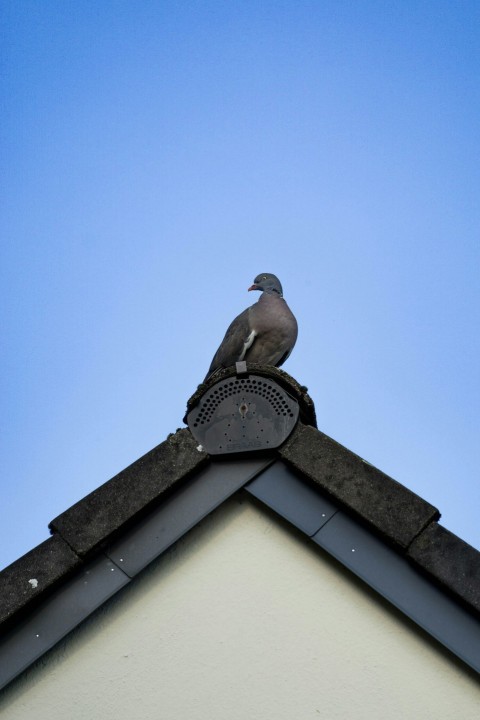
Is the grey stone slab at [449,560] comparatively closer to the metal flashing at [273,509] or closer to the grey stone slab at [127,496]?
the metal flashing at [273,509]

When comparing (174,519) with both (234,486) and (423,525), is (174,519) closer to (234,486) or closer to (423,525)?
(234,486)

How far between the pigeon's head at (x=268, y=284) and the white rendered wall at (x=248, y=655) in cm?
315

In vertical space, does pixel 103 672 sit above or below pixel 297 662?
below

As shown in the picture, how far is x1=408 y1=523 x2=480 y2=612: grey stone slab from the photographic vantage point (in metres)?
2.82

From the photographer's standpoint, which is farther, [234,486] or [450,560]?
[234,486]

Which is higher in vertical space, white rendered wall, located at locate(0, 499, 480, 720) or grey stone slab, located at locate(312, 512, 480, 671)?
grey stone slab, located at locate(312, 512, 480, 671)

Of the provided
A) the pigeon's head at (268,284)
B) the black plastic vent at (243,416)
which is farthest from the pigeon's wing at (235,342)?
the black plastic vent at (243,416)

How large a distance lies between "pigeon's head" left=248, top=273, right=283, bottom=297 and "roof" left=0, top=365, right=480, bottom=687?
288cm

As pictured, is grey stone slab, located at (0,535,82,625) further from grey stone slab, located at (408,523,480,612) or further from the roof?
grey stone slab, located at (408,523,480,612)

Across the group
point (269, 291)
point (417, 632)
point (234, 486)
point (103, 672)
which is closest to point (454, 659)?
point (417, 632)

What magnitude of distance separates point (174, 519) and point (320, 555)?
20.1 inches

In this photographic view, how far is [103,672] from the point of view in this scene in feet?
9.47

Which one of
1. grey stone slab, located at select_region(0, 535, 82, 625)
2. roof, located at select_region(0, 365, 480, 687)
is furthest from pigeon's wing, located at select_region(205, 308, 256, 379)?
grey stone slab, located at select_region(0, 535, 82, 625)

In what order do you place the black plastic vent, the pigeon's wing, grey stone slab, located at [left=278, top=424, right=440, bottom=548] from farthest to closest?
the pigeon's wing < the black plastic vent < grey stone slab, located at [left=278, top=424, right=440, bottom=548]
